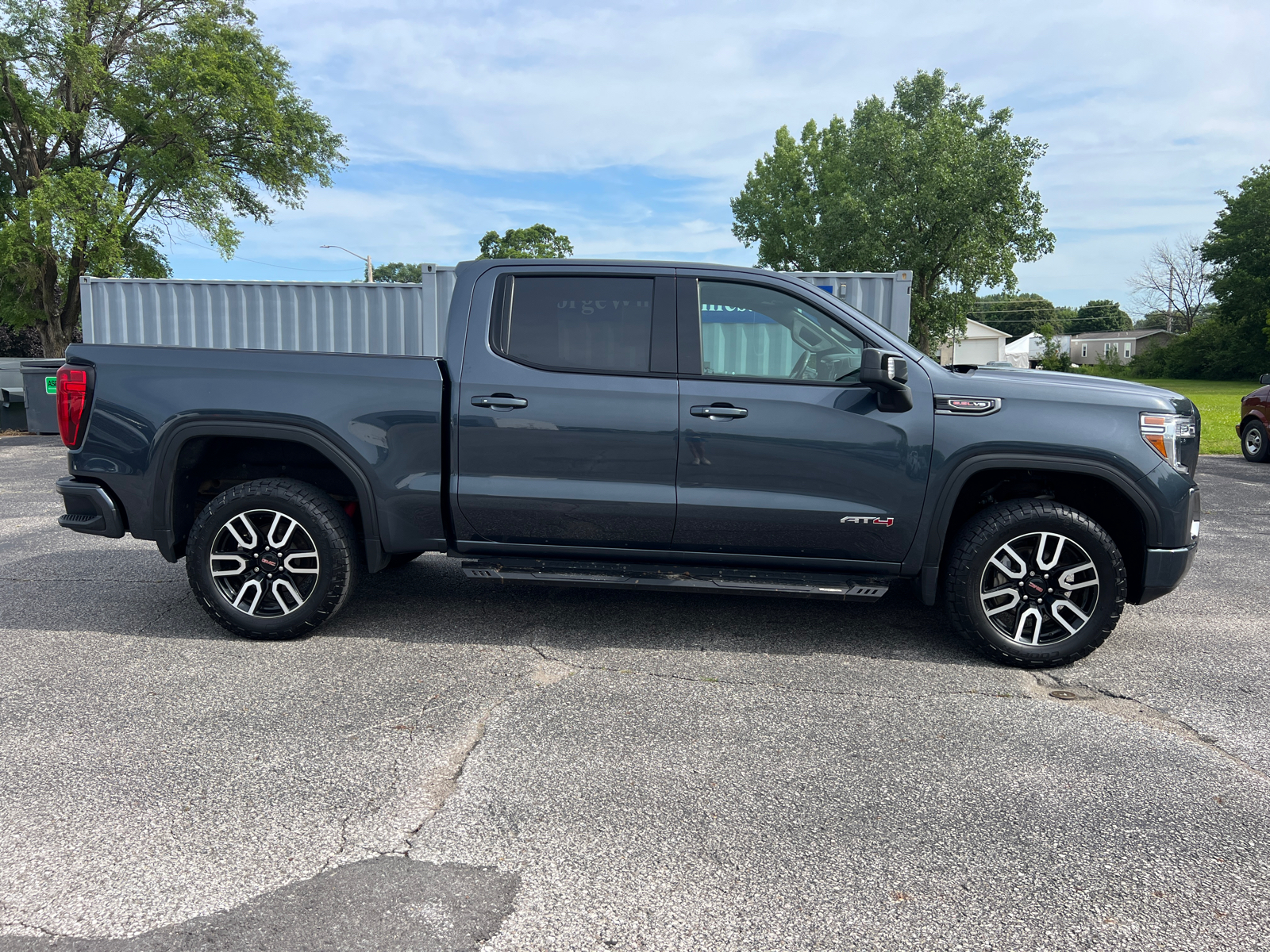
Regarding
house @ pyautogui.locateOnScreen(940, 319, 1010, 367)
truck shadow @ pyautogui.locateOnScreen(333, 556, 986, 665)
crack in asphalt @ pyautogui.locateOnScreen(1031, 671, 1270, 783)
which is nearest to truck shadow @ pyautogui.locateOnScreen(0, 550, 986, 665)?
truck shadow @ pyautogui.locateOnScreen(333, 556, 986, 665)

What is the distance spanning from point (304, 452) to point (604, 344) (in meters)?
1.74

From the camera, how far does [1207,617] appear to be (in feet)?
17.6

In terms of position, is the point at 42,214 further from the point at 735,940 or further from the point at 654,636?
the point at 735,940

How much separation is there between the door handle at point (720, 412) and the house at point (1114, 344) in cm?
9275

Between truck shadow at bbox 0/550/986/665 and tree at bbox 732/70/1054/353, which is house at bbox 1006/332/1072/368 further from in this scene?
truck shadow at bbox 0/550/986/665

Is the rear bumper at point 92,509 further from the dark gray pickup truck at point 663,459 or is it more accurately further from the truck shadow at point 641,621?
the truck shadow at point 641,621

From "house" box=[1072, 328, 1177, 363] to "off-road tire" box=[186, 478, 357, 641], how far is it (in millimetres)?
93637

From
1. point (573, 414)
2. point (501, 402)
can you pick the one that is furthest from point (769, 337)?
point (501, 402)

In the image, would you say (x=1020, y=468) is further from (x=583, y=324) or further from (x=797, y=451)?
(x=583, y=324)

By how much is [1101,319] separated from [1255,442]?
120267 millimetres

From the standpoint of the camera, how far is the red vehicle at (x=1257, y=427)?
44.4ft

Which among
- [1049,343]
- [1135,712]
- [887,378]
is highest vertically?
[1049,343]

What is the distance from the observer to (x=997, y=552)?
14.2 ft

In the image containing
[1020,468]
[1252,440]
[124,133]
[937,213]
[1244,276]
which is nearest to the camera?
[1020,468]
